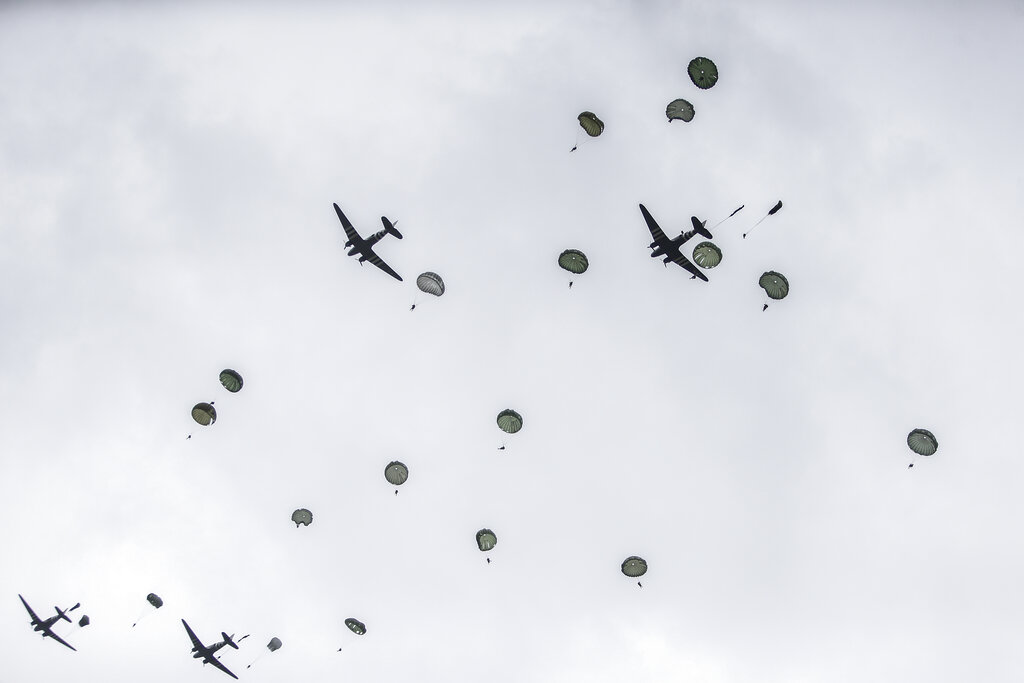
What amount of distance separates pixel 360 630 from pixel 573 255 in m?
27.2

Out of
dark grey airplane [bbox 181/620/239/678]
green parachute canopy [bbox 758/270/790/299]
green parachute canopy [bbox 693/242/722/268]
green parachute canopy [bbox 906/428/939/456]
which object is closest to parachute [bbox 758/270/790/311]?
green parachute canopy [bbox 758/270/790/299]

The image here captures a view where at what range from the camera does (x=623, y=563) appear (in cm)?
3766

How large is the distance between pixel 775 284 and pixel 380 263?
81.0ft

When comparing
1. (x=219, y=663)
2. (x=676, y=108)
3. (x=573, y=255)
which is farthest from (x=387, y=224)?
(x=219, y=663)

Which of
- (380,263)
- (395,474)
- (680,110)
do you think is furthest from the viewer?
(380,263)

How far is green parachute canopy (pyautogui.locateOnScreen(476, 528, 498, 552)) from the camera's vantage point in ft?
126

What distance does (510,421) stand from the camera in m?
37.4

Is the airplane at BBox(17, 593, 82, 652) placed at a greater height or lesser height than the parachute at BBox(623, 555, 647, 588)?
lesser

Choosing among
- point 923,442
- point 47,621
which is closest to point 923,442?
point 923,442

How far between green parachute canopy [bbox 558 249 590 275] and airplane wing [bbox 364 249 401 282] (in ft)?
42.1

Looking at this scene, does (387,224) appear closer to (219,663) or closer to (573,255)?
(573,255)

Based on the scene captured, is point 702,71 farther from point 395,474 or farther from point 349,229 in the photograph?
point 395,474

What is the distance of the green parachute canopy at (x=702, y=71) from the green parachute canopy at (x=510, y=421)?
20.6 m

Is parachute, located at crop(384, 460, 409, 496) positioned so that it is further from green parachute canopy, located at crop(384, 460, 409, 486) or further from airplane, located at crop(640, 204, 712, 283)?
airplane, located at crop(640, 204, 712, 283)
